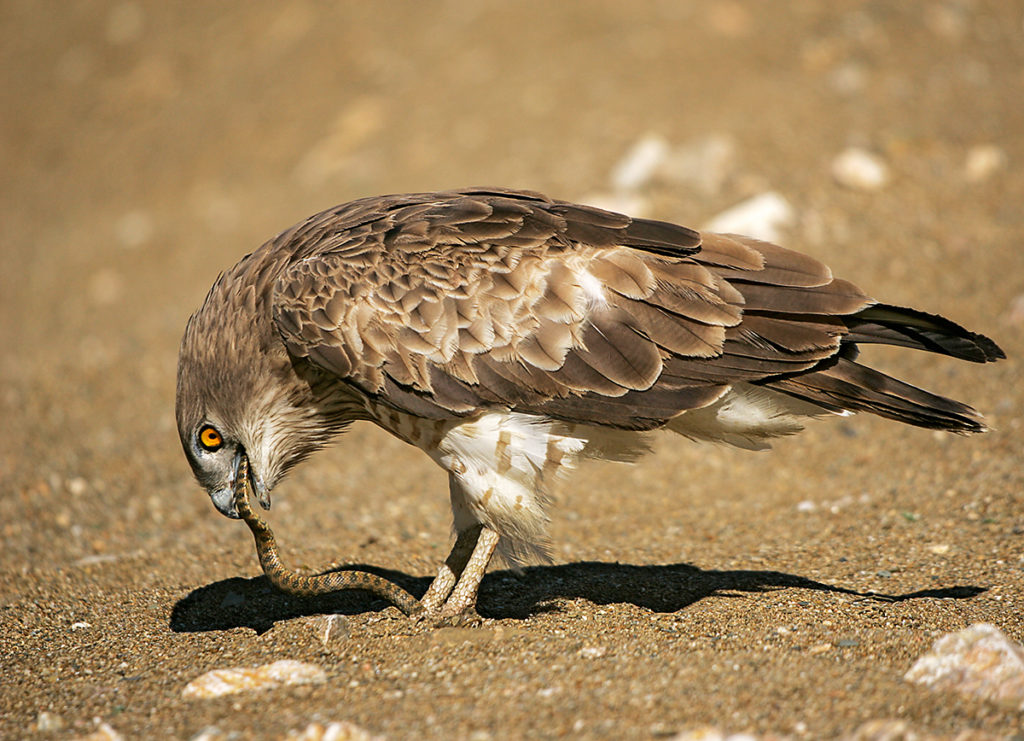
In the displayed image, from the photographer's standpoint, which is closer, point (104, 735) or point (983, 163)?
point (104, 735)

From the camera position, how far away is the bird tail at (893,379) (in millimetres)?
4770

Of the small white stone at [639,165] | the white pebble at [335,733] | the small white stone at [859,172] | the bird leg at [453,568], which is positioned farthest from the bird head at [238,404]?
the small white stone at [859,172]

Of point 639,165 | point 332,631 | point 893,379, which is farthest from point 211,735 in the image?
point 639,165

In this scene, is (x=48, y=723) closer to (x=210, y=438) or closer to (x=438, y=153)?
(x=210, y=438)

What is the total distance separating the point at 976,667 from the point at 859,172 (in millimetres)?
7763

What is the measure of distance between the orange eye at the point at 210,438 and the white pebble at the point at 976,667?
3.37 metres

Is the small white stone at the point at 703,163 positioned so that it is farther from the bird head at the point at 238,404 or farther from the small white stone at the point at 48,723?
the small white stone at the point at 48,723

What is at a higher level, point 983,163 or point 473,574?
point 983,163

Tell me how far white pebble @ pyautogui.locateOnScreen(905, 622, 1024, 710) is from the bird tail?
1.13 meters

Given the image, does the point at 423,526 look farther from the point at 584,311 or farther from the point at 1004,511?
the point at 1004,511

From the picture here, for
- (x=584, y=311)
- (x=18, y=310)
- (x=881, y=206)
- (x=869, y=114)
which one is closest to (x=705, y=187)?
(x=881, y=206)

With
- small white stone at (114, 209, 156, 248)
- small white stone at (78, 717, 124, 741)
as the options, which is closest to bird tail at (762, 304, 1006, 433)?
small white stone at (78, 717, 124, 741)

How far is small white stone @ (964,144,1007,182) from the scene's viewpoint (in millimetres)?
10805

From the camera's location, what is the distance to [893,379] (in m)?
4.79
